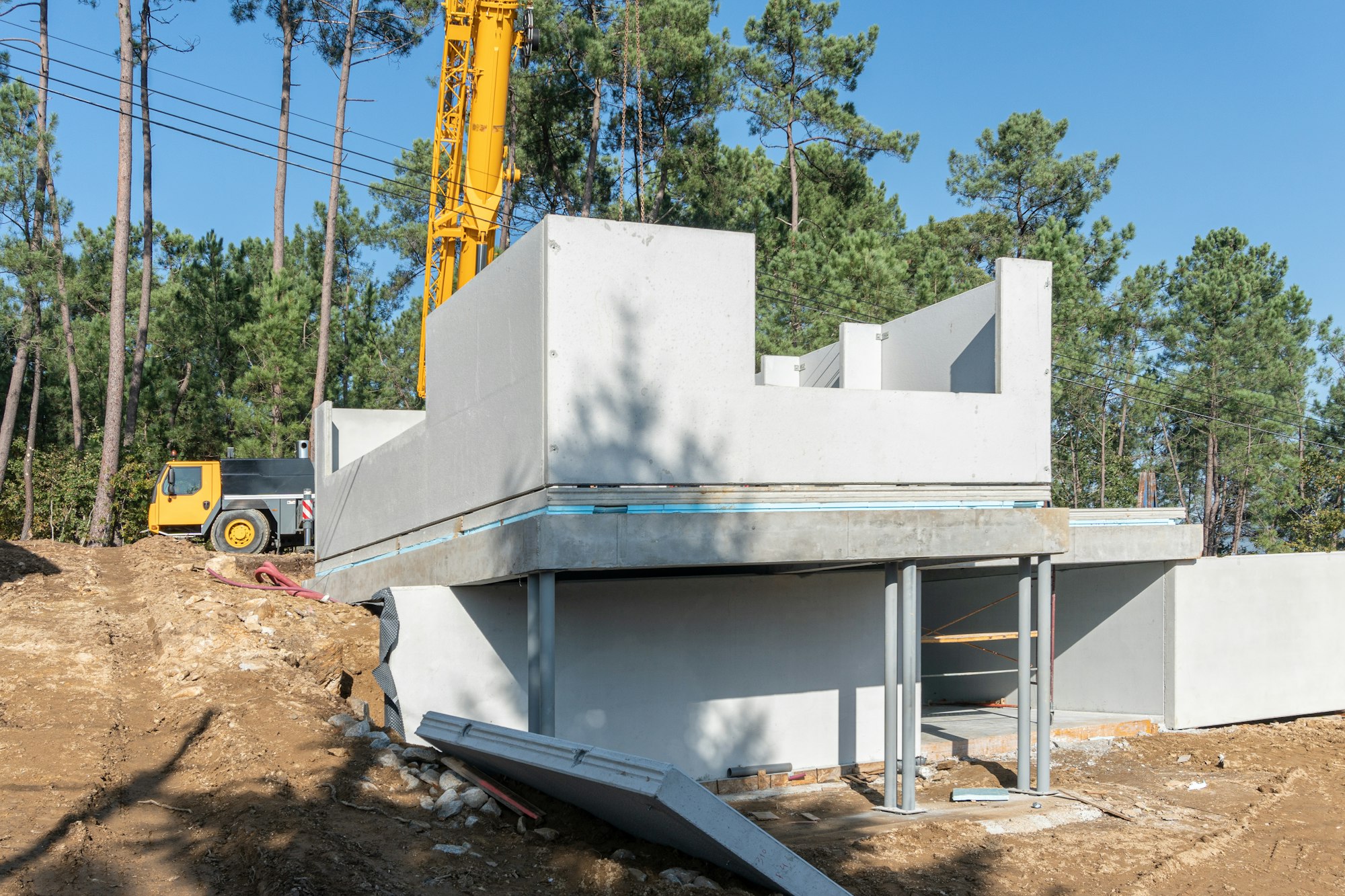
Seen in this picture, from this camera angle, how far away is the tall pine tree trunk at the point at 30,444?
26484 millimetres

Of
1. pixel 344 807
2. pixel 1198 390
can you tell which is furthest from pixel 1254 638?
pixel 1198 390

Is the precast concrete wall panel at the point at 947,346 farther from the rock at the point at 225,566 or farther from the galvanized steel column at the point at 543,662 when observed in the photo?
the rock at the point at 225,566

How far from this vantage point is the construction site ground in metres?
6.67

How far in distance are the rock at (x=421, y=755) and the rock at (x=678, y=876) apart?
2.54 m

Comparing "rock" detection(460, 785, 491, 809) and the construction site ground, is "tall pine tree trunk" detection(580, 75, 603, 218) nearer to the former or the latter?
the construction site ground

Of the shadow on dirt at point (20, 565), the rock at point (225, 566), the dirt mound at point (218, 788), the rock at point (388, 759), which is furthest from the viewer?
the rock at point (225, 566)

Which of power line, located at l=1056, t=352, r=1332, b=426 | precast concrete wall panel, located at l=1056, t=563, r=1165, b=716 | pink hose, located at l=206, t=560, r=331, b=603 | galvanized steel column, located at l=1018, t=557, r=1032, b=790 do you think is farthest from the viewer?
power line, located at l=1056, t=352, r=1332, b=426

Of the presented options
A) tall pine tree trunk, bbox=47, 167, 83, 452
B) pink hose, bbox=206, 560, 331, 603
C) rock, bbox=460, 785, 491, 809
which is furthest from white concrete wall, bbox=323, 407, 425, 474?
tall pine tree trunk, bbox=47, 167, 83, 452

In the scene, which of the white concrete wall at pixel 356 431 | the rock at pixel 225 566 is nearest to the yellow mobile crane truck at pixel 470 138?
the white concrete wall at pixel 356 431

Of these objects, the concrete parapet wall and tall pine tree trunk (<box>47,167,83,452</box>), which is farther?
tall pine tree trunk (<box>47,167,83,452</box>)

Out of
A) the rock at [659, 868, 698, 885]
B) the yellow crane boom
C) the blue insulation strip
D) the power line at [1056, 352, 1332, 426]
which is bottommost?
the rock at [659, 868, 698, 885]

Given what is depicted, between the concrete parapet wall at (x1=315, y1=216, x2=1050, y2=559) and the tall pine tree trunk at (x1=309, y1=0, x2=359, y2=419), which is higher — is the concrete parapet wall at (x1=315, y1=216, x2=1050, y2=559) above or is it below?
below

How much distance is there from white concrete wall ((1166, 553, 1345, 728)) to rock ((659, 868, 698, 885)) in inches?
385

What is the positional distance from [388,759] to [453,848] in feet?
5.42
